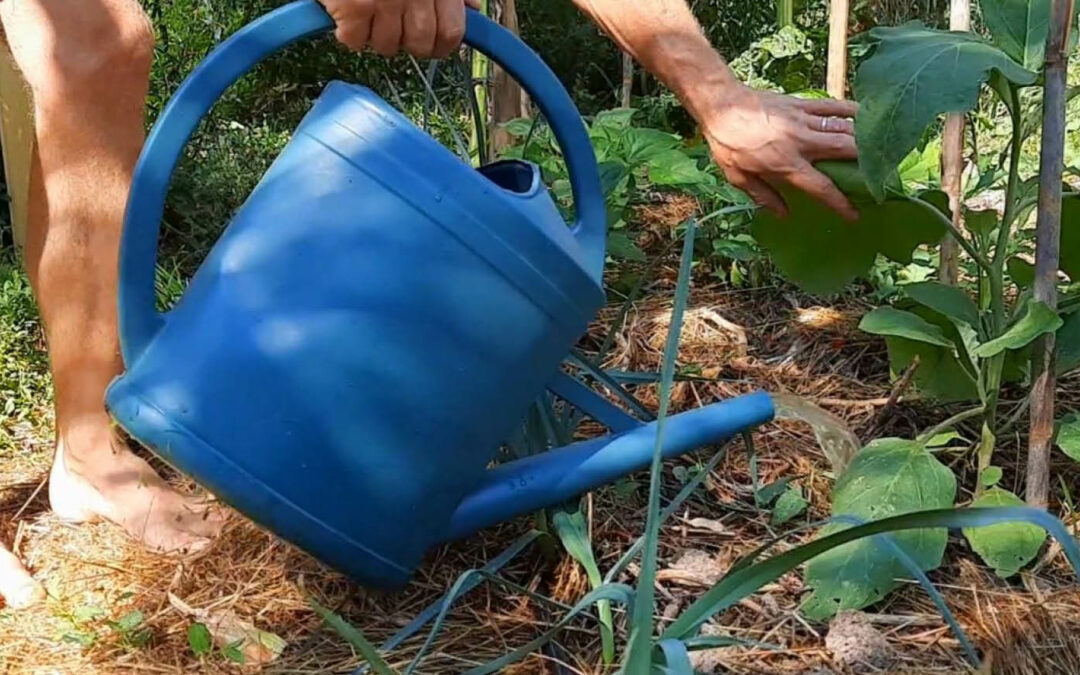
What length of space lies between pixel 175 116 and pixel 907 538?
0.79 m

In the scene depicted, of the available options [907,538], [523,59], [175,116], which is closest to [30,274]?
[175,116]

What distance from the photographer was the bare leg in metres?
1.34

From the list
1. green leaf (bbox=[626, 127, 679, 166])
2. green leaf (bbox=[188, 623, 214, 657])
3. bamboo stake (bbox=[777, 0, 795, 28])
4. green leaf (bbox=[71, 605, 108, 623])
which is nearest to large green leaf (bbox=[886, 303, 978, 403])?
green leaf (bbox=[626, 127, 679, 166])

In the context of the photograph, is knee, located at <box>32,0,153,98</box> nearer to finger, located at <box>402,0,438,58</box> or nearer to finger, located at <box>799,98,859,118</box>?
finger, located at <box>402,0,438,58</box>

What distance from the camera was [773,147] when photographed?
122 cm

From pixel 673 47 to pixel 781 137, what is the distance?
17 centimetres

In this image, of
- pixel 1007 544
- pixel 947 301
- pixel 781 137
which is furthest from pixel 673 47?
pixel 1007 544

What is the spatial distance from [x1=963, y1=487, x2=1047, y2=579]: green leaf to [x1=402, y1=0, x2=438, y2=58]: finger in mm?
684

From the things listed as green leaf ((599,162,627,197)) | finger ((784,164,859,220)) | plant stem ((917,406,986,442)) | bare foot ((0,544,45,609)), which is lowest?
bare foot ((0,544,45,609))

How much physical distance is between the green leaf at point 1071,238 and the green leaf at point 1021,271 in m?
0.04

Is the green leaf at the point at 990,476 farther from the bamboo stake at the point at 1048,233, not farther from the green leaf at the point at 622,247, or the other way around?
the green leaf at the point at 622,247

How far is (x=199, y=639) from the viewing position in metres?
1.15

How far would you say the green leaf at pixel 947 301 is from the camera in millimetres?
1278

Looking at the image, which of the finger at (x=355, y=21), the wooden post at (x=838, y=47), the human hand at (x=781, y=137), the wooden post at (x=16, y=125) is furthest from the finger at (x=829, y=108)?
the wooden post at (x=16, y=125)
